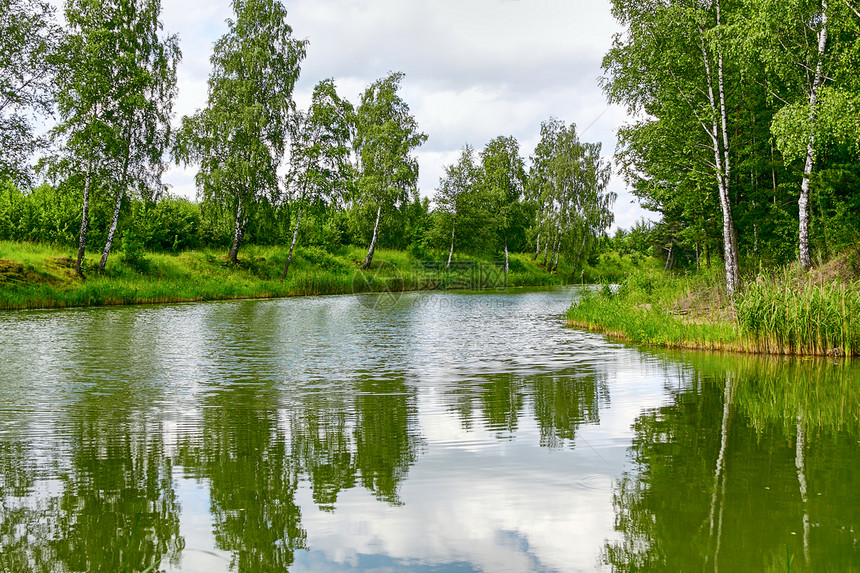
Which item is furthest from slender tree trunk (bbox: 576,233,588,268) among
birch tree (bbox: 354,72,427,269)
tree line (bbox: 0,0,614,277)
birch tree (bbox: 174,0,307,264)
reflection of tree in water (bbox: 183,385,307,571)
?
reflection of tree in water (bbox: 183,385,307,571)

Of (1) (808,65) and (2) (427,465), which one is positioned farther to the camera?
(1) (808,65)

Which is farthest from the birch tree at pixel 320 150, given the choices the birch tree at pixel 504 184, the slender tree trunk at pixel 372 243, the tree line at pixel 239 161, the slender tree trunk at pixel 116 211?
the birch tree at pixel 504 184

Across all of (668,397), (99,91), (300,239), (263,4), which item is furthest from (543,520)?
(300,239)

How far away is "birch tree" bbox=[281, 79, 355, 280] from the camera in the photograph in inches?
1513

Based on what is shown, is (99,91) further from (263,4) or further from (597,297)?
(597,297)

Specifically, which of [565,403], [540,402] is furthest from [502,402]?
[565,403]

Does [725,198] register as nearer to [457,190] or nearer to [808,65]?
[808,65]

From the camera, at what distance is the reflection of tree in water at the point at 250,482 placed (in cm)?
384

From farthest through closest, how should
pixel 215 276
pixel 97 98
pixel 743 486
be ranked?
1. pixel 215 276
2. pixel 97 98
3. pixel 743 486

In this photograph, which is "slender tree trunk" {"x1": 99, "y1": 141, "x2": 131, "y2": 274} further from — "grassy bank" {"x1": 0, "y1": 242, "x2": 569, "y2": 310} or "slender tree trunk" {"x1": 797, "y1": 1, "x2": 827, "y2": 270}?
"slender tree trunk" {"x1": 797, "y1": 1, "x2": 827, "y2": 270}

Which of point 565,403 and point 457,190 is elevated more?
point 457,190

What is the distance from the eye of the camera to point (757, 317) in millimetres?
12367

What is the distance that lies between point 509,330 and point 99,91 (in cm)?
2102

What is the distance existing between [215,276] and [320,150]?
10.0 meters
